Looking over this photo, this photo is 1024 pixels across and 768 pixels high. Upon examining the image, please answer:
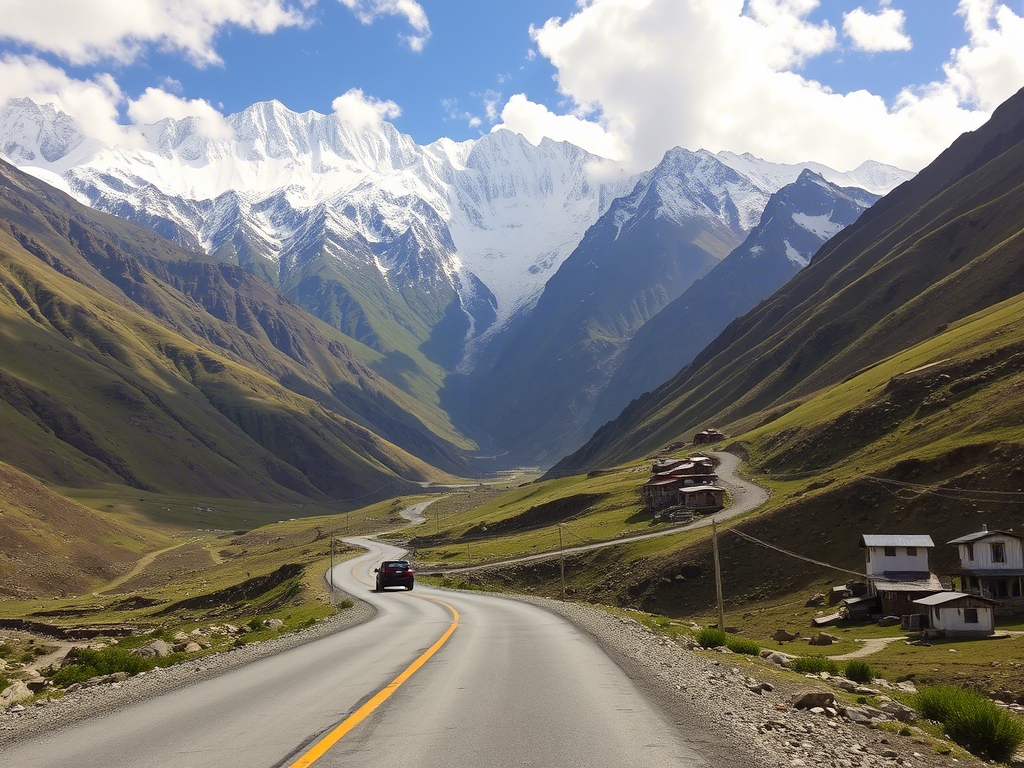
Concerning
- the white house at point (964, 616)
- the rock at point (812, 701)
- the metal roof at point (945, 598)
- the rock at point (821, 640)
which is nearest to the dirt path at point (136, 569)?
the rock at point (821, 640)

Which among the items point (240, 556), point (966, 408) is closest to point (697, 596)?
point (966, 408)

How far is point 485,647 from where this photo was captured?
23688 mm

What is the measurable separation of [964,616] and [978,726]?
44.6 metres

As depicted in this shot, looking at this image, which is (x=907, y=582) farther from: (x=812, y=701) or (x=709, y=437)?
(x=709, y=437)

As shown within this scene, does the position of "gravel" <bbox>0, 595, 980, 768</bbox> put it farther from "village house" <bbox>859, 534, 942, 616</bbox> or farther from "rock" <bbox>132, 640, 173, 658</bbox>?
"village house" <bbox>859, 534, 942, 616</bbox>

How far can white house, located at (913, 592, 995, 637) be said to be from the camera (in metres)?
52.5

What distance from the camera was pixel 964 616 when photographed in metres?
52.9

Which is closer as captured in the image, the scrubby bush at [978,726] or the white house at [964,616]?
the scrubby bush at [978,726]

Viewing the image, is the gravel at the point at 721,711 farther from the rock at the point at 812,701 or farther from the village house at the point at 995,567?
the village house at the point at 995,567

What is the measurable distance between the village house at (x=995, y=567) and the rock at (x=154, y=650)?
54290mm

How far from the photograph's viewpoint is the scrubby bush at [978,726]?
14.3 metres

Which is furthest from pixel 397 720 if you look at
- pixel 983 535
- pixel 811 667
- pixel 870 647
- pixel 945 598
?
pixel 983 535

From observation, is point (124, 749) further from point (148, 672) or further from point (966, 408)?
point (966, 408)

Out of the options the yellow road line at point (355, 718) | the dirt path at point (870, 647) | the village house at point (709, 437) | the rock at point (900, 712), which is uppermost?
the village house at point (709, 437)
